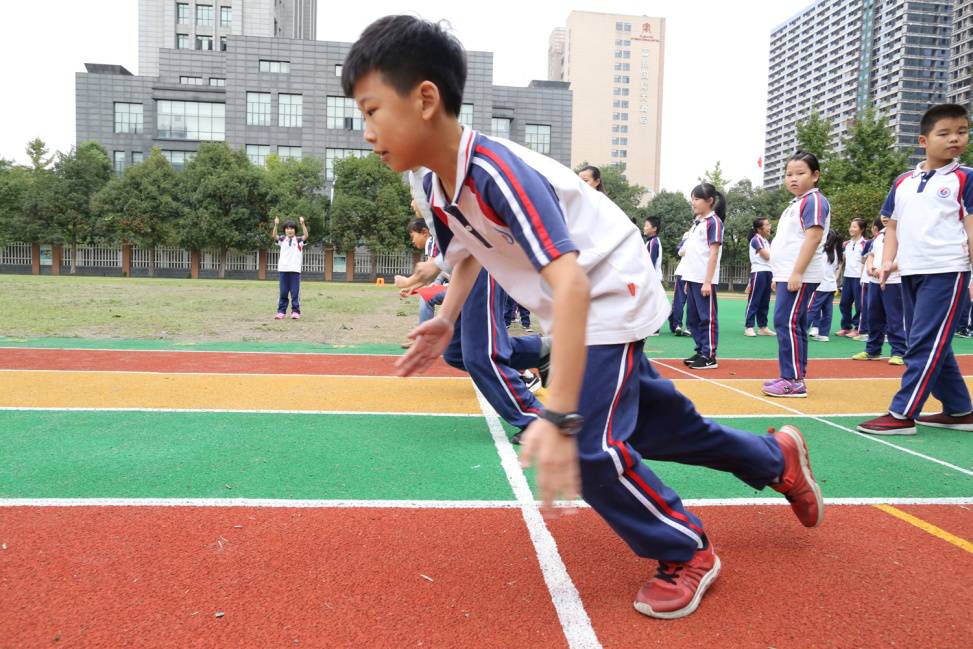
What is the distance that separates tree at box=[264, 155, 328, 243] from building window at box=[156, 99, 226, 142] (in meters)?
10.5

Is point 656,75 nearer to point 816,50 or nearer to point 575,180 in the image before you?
point 816,50

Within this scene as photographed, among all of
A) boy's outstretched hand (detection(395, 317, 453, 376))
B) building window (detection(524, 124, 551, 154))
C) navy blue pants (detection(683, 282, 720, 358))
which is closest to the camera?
boy's outstretched hand (detection(395, 317, 453, 376))

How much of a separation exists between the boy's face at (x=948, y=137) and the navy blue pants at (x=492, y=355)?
2970mm

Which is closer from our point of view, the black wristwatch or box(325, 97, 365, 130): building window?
the black wristwatch

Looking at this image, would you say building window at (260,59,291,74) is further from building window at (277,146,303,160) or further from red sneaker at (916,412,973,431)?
red sneaker at (916,412,973,431)

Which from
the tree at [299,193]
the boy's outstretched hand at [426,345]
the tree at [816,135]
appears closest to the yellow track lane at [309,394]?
the boy's outstretched hand at [426,345]

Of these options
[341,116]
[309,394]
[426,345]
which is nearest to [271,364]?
[309,394]

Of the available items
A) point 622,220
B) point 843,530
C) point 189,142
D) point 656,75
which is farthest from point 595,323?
point 656,75

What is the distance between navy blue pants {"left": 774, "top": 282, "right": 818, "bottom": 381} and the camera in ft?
19.4

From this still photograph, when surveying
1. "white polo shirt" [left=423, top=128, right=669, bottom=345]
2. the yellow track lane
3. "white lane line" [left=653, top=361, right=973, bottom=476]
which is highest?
"white polo shirt" [left=423, top=128, right=669, bottom=345]

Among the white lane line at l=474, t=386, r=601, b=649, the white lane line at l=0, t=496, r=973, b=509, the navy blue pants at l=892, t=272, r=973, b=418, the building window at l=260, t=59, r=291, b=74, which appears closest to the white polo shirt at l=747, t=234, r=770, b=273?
the navy blue pants at l=892, t=272, r=973, b=418

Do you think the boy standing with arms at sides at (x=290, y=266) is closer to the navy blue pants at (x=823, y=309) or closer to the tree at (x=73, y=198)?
the navy blue pants at (x=823, y=309)

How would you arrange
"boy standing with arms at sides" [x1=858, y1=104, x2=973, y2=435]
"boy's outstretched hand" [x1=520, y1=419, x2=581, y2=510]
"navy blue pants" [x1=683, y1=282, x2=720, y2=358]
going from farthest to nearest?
"navy blue pants" [x1=683, y1=282, x2=720, y2=358] < "boy standing with arms at sides" [x1=858, y1=104, x2=973, y2=435] < "boy's outstretched hand" [x1=520, y1=419, x2=581, y2=510]

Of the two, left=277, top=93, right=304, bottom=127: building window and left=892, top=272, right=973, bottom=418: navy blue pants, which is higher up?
left=277, top=93, right=304, bottom=127: building window
